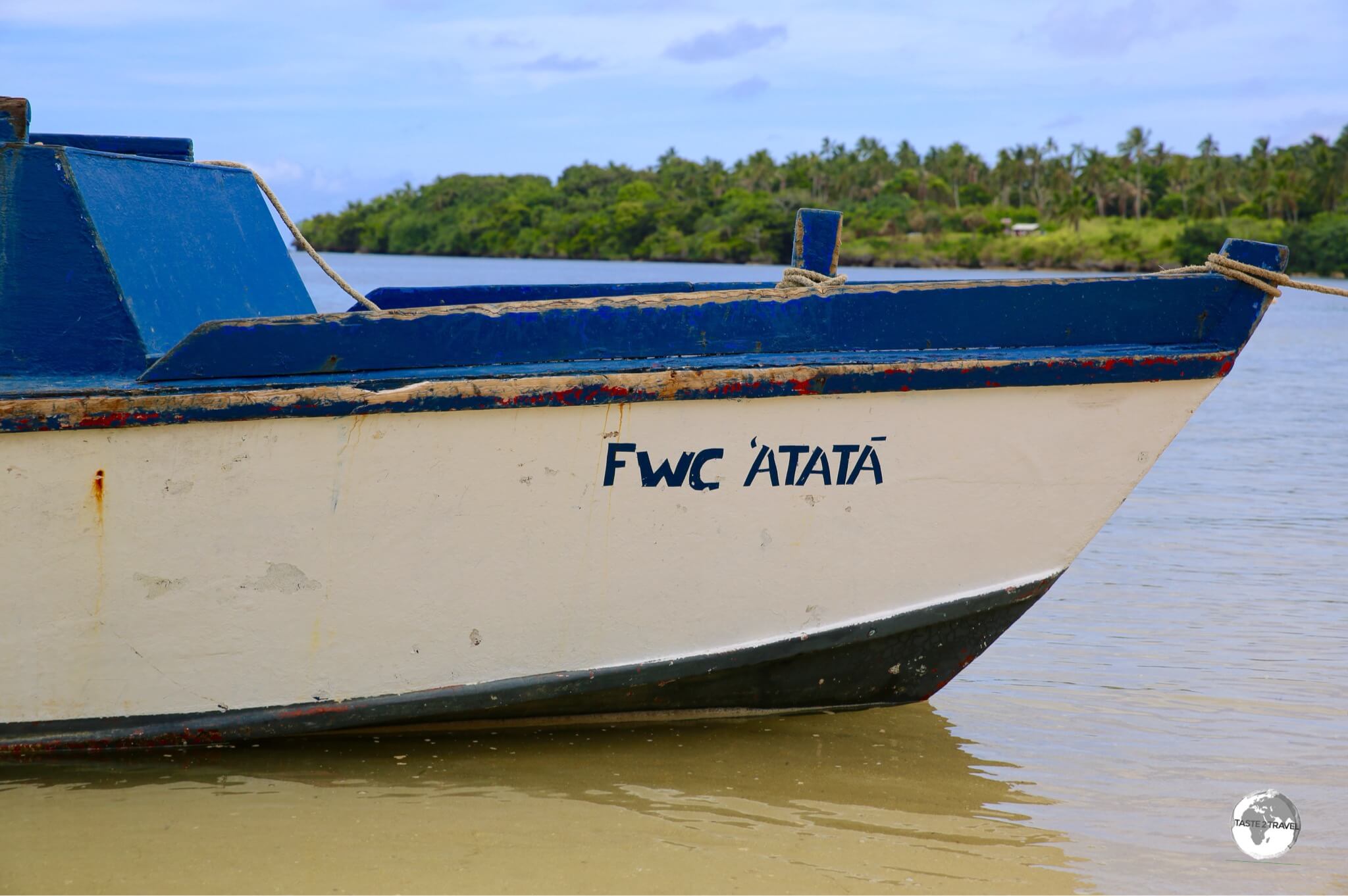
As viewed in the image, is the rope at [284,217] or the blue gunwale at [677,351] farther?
the rope at [284,217]

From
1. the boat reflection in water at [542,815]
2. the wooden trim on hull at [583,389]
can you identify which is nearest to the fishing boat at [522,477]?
the wooden trim on hull at [583,389]

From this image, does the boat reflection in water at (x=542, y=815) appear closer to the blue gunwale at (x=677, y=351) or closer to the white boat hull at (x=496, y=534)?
the white boat hull at (x=496, y=534)

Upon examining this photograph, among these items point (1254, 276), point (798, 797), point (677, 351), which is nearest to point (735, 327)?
point (677, 351)

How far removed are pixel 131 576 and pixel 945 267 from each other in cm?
9150

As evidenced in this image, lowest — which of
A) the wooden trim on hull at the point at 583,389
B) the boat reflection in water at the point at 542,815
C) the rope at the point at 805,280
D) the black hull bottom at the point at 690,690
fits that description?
the boat reflection in water at the point at 542,815

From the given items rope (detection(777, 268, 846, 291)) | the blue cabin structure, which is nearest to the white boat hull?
the blue cabin structure

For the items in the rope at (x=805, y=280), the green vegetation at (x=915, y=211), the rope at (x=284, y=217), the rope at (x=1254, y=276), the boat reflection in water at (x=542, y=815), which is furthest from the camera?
the green vegetation at (x=915, y=211)

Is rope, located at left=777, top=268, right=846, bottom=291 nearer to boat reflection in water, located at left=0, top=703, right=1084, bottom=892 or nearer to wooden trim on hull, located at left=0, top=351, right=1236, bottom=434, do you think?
wooden trim on hull, located at left=0, top=351, right=1236, bottom=434

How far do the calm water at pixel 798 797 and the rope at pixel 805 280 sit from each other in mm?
1459

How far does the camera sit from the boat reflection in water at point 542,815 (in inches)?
125

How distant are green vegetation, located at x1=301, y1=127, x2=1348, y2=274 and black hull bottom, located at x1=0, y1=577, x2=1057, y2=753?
74.9 m

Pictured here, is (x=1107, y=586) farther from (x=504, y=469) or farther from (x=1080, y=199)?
(x=1080, y=199)

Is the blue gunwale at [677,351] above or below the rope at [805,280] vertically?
below

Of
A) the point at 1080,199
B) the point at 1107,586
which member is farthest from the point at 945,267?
the point at 1107,586
